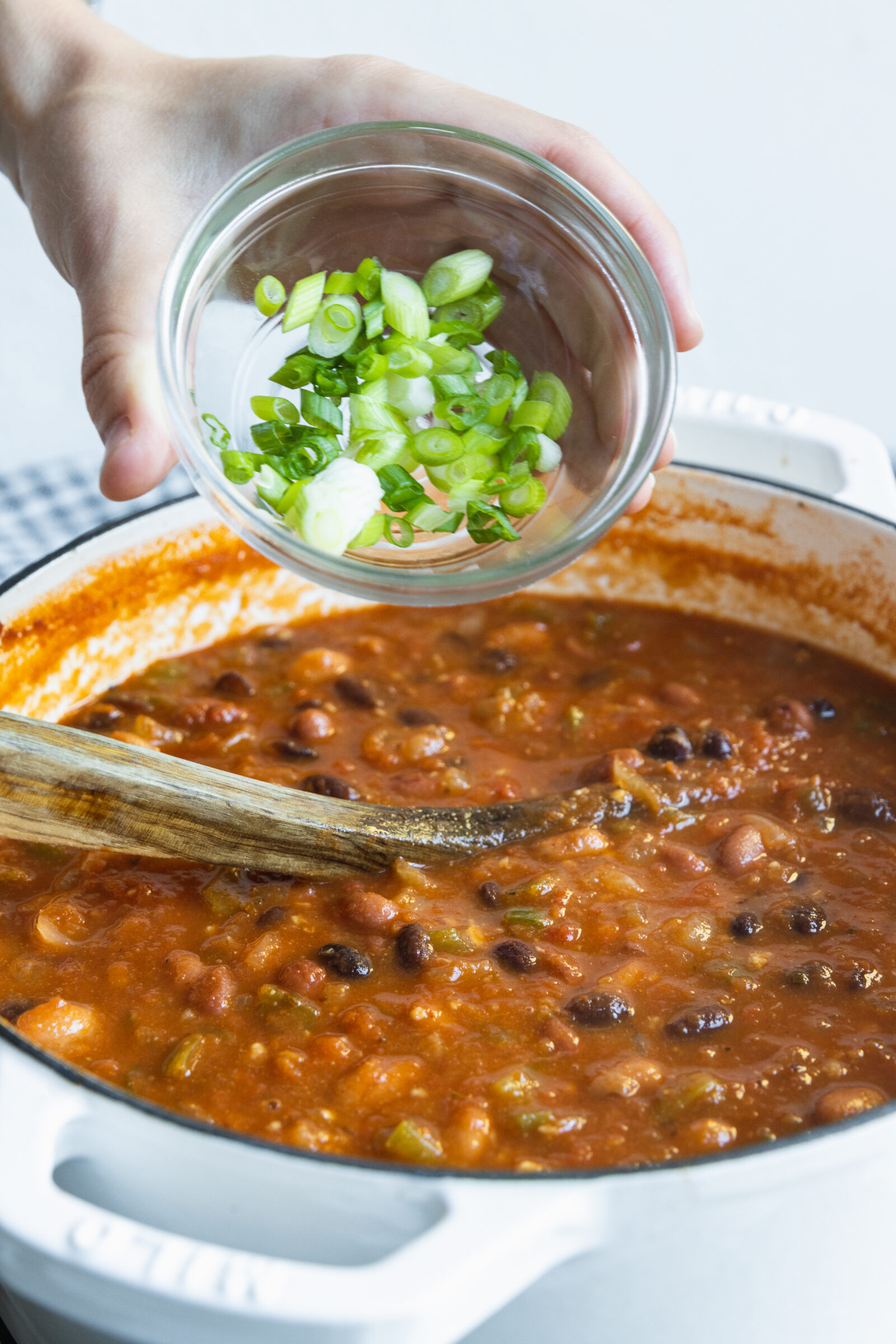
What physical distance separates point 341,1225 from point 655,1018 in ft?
2.53

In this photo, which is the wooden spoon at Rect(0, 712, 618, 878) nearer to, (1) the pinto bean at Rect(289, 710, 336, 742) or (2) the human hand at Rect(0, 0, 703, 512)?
(1) the pinto bean at Rect(289, 710, 336, 742)

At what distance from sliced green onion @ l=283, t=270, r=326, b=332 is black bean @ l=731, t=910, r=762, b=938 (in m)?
1.39

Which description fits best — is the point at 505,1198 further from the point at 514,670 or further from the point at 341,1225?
the point at 514,670

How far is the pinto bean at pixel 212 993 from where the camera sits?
2.21 m

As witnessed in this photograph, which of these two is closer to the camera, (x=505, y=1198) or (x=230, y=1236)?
(x=505, y=1198)

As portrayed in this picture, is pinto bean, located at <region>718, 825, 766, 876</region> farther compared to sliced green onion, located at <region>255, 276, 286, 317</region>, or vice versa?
pinto bean, located at <region>718, 825, 766, 876</region>

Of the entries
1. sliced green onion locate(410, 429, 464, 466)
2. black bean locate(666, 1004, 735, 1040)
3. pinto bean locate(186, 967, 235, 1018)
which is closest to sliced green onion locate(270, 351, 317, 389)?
sliced green onion locate(410, 429, 464, 466)

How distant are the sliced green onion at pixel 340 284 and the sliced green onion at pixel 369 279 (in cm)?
1

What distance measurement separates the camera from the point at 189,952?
236 centimetres

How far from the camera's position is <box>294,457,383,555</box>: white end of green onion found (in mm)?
2156

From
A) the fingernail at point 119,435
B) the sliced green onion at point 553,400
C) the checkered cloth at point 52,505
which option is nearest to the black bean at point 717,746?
the sliced green onion at point 553,400

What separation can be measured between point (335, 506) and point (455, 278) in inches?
22.3

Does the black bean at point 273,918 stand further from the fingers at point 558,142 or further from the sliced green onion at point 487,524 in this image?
the fingers at point 558,142

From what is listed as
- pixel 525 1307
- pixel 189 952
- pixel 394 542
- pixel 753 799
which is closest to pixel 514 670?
pixel 753 799
